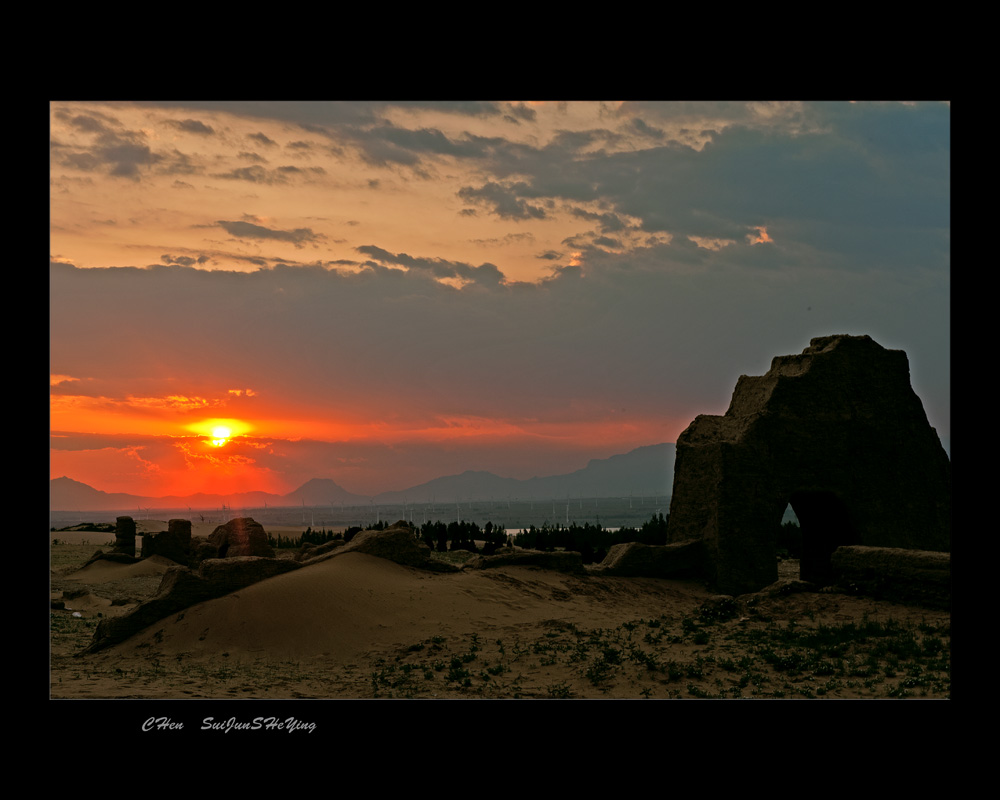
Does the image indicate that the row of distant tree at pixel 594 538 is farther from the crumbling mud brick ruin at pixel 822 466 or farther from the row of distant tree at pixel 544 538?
the crumbling mud brick ruin at pixel 822 466

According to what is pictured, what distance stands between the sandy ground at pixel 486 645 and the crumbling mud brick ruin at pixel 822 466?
2.00 metres

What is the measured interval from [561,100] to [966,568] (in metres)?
4.43

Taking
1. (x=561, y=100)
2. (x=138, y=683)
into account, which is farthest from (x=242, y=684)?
(x=561, y=100)

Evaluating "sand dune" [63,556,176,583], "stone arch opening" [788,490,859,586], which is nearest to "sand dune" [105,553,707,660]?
"stone arch opening" [788,490,859,586]

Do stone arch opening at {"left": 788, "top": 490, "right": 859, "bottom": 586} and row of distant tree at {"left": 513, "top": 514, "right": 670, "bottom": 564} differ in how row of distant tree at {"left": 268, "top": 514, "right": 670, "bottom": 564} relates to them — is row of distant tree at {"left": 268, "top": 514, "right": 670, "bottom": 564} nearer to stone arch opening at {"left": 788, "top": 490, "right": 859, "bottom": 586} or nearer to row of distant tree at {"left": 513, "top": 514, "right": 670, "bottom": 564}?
row of distant tree at {"left": 513, "top": 514, "right": 670, "bottom": 564}

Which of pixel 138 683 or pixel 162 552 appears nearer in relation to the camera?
pixel 138 683

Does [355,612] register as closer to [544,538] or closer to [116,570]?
[116,570]

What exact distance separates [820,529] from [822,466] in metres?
2.03

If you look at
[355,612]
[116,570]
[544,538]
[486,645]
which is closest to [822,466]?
[486,645]

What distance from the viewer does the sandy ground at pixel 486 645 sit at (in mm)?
9188

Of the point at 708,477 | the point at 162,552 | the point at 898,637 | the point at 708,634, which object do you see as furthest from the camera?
the point at 162,552

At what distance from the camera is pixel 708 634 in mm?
11492

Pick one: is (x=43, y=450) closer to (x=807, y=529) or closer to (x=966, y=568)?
(x=966, y=568)

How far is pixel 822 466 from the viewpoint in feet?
56.5
